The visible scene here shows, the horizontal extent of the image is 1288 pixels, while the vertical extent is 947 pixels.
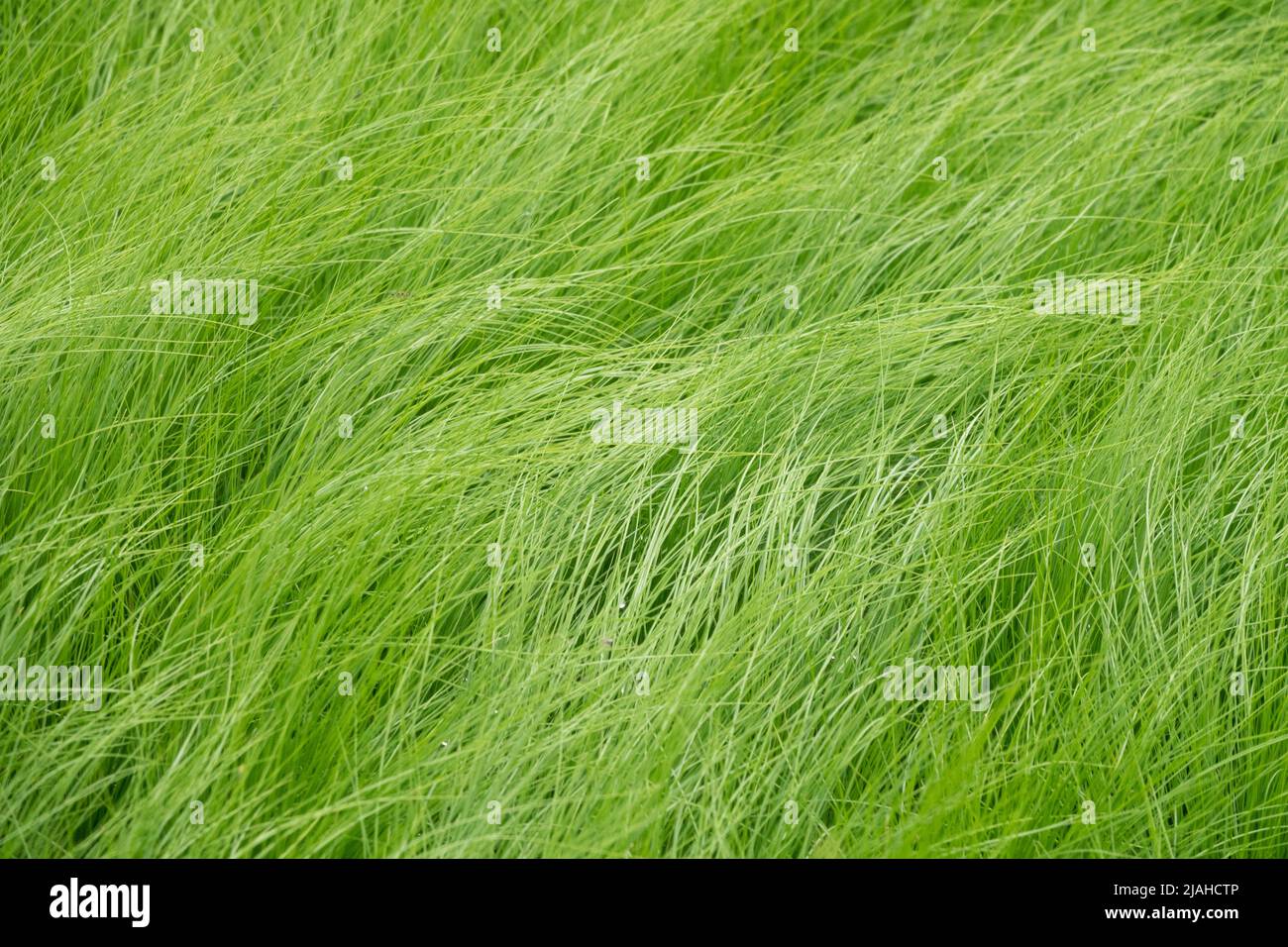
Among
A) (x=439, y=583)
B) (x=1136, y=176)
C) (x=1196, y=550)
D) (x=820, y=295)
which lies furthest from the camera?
(x=1136, y=176)

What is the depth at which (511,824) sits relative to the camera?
2152 millimetres

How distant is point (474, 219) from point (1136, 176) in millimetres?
2048

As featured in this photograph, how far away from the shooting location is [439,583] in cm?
247

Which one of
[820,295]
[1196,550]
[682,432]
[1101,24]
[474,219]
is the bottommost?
[1196,550]

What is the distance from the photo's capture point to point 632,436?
2.72 metres

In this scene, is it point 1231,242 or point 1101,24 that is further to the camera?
point 1101,24

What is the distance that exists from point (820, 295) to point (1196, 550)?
1203 millimetres

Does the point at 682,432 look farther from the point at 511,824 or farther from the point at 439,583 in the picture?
the point at 511,824

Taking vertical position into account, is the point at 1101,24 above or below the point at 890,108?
above

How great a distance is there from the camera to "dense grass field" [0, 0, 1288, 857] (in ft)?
7.40

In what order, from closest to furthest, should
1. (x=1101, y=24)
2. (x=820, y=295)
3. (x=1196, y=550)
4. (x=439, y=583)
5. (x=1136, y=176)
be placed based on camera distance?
(x=439, y=583)
(x=1196, y=550)
(x=820, y=295)
(x=1136, y=176)
(x=1101, y=24)

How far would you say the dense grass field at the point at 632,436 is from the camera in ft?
7.40
